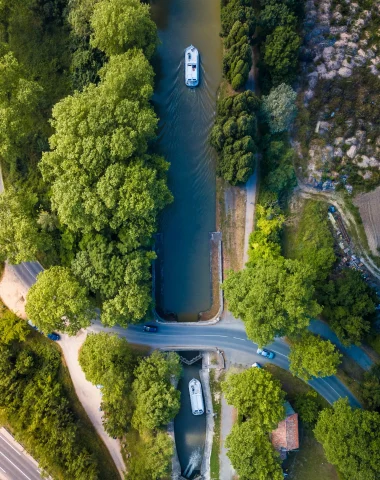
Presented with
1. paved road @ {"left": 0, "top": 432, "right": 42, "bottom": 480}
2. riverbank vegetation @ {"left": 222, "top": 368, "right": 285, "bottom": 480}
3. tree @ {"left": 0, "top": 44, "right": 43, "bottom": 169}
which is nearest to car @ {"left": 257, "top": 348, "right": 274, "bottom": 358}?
riverbank vegetation @ {"left": 222, "top": 368, "right": 285, "bottom": 480}

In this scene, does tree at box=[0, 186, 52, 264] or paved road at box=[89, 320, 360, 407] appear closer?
tree at box=[0, 186, 52, 264]

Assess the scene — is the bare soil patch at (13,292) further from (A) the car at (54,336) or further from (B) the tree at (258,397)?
(B) the tree at (258,397)

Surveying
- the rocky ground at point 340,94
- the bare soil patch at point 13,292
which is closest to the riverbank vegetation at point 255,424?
the rocky ground at point 340,94

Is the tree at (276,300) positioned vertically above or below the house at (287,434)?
above

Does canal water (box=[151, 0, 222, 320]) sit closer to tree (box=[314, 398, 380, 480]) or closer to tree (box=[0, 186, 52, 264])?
tree (box=[0, 186, 52, 264])

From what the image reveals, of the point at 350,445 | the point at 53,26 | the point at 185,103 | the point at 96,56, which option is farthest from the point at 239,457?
the point at 53,26

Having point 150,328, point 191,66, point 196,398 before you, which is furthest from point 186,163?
point 196,398
